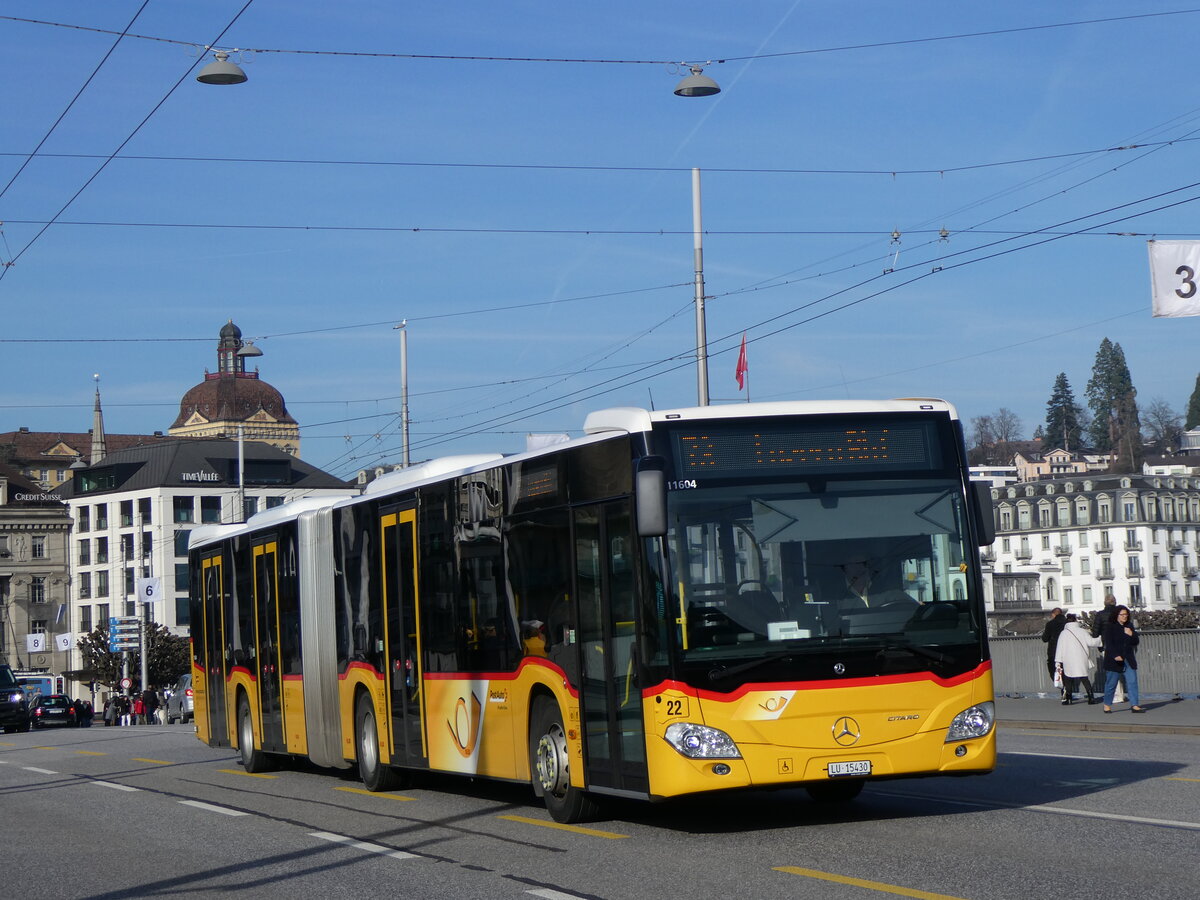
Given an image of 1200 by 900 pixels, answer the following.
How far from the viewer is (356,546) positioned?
1830 cm

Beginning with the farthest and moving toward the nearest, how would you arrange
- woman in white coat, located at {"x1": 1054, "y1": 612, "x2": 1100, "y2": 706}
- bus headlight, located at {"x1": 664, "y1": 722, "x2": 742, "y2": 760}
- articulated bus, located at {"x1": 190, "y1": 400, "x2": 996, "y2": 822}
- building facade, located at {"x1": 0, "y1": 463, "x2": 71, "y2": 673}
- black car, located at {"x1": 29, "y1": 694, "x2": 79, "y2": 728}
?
building facade, located at {"x1": 0, "y1": 463, "x2": 71, "y2": 673} → black car, located at {"x1": 29, "y1": 694, "x2": 79, "y2": 728} → woman in white coat, located at {"x1": 1054, "y1": 612, "x2": 1100, "y2": 706} → articulated bus, located at {"x1": 190, "y1": 400, "x2": 996, "y2": 822} → bus headlight, located at {"x1": 664, "y1": 722, "x2": 742, "y2": 760}

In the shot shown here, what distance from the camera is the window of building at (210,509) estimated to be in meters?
125

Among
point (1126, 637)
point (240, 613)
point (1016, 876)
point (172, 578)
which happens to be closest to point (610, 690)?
point (1016, 876)

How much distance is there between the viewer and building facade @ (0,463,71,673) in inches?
4811

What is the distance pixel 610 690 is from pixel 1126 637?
14.5m

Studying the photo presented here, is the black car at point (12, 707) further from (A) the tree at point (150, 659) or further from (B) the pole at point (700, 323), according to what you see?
(A) the tree at point (150, 659)

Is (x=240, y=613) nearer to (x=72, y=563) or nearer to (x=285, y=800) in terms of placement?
(x=285, y=800)

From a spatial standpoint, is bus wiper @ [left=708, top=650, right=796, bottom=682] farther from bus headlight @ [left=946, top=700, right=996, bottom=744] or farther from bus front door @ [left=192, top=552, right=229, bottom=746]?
bus front door @ [left=192, top=552, right=229, bottom=746]

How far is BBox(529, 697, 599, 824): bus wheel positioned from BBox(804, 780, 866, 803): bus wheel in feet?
6.19

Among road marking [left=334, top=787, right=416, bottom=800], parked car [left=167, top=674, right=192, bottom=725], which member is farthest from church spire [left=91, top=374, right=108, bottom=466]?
road marking [left=334, top=787, right=416, bottom=800]

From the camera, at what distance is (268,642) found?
21.4 meters

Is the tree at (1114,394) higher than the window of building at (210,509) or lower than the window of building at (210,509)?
higher

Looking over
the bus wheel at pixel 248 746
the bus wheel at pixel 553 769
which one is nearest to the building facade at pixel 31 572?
the bus wheel at pixel 248 746

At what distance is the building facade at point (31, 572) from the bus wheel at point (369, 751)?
107 m
